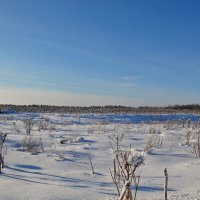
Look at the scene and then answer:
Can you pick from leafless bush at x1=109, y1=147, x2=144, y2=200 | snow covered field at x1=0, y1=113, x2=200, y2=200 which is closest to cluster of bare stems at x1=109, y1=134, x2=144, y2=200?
leafless bush at x1=109, y1=147, x2=144, y2=200

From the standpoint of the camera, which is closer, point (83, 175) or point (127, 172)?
point (127, 172)

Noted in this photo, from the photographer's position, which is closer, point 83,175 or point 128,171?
point 128,171

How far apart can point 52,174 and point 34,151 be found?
1672 mm

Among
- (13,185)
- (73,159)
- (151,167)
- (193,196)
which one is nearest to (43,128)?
(73,159)

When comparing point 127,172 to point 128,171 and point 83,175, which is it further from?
point 83,175

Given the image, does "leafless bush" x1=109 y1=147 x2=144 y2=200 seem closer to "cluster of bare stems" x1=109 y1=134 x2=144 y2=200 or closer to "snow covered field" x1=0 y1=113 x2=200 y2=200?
"cluster of bare stems" x1=109 y1=134 x2=144 y2=200

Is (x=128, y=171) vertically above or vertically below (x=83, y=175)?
above

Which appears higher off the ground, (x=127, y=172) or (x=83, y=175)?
(x=127, y=172)

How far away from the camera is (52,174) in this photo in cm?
445

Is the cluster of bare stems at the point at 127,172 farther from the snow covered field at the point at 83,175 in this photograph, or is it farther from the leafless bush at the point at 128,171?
the snow covered field at the point at 83,175

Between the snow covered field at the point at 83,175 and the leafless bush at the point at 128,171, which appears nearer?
the leafless bush at the point at 128,171

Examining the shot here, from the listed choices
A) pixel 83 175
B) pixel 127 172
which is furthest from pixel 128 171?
pixel 83 175

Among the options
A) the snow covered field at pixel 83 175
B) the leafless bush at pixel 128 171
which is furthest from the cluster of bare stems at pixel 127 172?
the snow covered field at pixel 83 175

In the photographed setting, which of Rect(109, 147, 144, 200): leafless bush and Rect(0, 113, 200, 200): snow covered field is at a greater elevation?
Rect(109, 147, 144, 200): leafless bush
